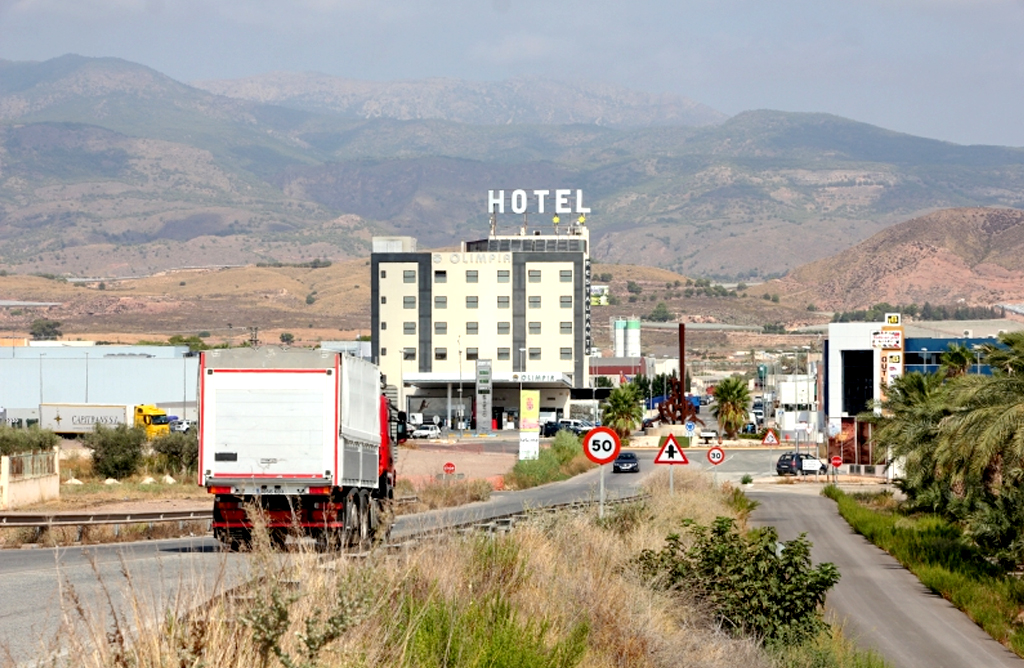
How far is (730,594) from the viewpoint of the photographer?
21.1 meters

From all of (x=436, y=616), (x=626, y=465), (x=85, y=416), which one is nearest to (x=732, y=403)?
(x=626, y=465)

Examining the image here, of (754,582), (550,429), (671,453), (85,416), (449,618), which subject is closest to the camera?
(449,618)

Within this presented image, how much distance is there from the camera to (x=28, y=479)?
42.5 meters

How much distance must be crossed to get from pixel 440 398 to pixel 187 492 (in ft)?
271

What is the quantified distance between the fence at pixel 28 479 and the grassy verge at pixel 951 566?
83.3 ft

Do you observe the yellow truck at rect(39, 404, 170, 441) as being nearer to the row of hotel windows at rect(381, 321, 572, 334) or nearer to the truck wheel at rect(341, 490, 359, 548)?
the row of hotel windows at rect(381, 321, 572, 334)

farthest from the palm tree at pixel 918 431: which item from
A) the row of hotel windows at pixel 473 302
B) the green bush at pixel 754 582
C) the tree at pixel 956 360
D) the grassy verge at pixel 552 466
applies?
the row of hotel windows at pixel 473 302

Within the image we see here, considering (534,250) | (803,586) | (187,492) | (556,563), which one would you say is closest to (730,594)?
(803,586)

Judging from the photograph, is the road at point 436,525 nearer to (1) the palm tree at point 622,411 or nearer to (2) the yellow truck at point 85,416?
(2) the yellow truck at point 85,416

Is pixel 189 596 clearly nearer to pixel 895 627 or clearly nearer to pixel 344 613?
pixel 344 613

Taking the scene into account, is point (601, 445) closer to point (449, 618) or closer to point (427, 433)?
point (449, 618)

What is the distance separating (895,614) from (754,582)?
6.88 m

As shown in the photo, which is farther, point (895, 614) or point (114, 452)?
point (114, 452)

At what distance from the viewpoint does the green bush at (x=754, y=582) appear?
2064 cm
